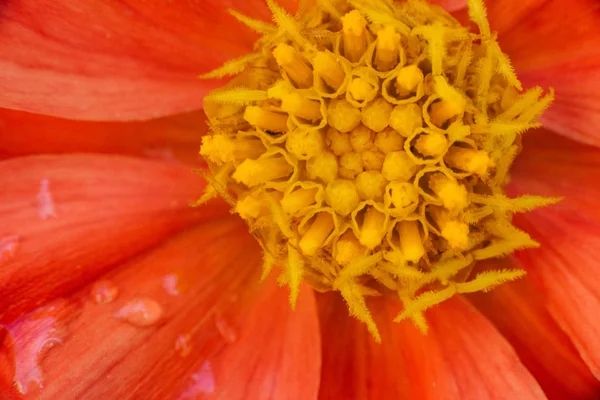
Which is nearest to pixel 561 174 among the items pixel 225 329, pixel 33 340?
pixel 225 329

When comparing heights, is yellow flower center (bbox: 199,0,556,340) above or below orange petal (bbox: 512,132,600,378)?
above

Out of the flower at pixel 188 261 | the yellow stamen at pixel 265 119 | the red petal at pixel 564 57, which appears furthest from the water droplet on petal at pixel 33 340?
the red petal at pixel 564 57

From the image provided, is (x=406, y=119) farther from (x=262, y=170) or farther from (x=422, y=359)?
(x=422, y=359)

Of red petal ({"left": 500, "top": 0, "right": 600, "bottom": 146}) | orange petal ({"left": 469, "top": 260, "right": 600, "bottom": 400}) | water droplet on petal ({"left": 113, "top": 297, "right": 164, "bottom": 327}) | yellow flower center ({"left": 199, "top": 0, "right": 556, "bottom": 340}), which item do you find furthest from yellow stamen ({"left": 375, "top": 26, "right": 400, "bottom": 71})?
water droplet on petal ({"left": 113, "top": 297, "right": 164, "bottom": 327})

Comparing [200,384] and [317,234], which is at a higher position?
[317,234]

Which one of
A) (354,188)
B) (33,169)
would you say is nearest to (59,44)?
(33,169)

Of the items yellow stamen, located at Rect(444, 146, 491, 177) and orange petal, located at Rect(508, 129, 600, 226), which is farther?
orange petal, located at Rect(508, 129, 600, 226)

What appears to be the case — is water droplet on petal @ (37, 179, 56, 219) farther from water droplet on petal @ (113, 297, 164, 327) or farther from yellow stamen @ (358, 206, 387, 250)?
yellow stamen @ (358, 206, 387, 250)

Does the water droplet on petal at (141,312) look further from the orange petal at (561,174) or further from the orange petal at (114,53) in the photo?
the orange petal at (561,174)
